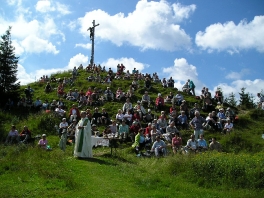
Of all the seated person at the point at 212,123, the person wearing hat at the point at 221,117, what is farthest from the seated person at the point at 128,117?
the person wearing hat at the point at 221,117

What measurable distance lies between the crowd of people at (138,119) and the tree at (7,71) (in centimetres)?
127

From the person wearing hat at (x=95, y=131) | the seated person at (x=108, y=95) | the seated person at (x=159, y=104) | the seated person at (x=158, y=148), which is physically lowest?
the seated person at (x=158, y=148)

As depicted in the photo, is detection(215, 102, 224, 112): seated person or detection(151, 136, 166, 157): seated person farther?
detection(215, 102, 224, 112): seated person

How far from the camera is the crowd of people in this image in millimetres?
16609

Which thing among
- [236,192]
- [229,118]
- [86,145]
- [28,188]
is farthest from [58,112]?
[236,192]

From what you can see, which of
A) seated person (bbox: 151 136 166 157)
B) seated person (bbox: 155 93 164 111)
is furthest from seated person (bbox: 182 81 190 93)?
seated person (bbox: 151 136 166 157)

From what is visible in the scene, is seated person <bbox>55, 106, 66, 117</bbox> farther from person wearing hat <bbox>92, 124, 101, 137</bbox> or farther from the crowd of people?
person wearing hat <bbox>92, 124, 101, 137</bbox>

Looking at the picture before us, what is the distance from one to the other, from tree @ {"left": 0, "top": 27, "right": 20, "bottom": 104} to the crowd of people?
50.1 inches

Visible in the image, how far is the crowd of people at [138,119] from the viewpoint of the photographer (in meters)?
16.6

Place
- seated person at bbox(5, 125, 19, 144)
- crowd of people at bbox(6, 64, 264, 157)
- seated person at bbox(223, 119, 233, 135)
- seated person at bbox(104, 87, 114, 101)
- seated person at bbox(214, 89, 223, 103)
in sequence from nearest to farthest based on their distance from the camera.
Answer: crowd of people at bbox(6, 64, 264, 157) < seated person at bbox(5, 125, 19, 144) < seated person at bbox(223, 119, 233, 135) < seated person at bbox(104, 87, 114, 101) < seated person at bbox(214, 89, 223, 103)

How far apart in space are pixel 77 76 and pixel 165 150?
19.1 m

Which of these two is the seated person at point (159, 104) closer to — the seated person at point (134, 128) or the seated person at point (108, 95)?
the seated person at point (108, 95)

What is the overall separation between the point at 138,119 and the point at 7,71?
11307 mm

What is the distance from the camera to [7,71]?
2503cm
